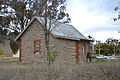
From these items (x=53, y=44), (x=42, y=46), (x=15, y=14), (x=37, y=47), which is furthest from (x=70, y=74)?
(x=15, y=14)

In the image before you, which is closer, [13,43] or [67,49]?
[67,49]

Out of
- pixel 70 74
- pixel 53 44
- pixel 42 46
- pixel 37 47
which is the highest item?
pixel 53 44

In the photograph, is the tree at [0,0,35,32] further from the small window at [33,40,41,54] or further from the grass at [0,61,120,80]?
the grass at [0,61,120,80]

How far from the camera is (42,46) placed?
23922 millimetres

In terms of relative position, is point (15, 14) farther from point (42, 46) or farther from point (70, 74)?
point (70, 74)

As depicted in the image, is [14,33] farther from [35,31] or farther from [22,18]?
[35,31]

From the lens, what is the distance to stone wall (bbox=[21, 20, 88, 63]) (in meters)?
22.9

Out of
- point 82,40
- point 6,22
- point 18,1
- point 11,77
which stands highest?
point 18,1

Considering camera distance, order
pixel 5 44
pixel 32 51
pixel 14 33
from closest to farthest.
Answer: pixel 32 51 < pixel 14 33 < pixel 5 44

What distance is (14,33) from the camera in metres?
41.3

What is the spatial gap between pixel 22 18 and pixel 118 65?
33.3 m

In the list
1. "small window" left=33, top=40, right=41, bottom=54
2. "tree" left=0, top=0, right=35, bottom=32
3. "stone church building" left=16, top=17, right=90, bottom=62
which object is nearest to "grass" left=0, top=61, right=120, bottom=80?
"stone church building" left=16, top=17, right=90, bottom=62

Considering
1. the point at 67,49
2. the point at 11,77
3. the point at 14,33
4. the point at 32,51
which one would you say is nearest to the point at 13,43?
the point at 14,33

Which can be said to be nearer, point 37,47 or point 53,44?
point 53,44
